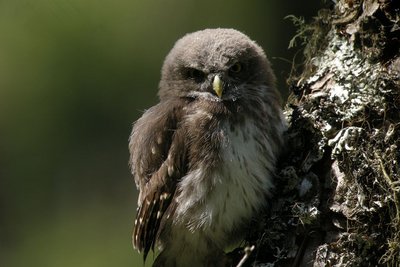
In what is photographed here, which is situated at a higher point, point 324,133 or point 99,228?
point 324,133

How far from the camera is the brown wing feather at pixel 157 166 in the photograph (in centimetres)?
423

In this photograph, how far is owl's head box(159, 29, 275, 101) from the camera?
452 centimetres

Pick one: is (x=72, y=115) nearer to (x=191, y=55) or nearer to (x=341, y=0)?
(x=191, y=55)

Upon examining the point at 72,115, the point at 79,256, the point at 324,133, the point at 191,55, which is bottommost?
the point at 79,256

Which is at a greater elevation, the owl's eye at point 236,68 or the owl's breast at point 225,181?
the owl's eye at point 236,68

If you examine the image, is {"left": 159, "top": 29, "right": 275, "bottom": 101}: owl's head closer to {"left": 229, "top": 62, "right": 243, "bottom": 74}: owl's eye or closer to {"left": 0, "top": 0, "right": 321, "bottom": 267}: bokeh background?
{"left": 229, "top": 62, "right": 243, "bottom": 74}: owl's eye

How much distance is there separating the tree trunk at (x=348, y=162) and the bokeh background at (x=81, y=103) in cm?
257

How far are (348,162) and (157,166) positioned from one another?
1.23 metres

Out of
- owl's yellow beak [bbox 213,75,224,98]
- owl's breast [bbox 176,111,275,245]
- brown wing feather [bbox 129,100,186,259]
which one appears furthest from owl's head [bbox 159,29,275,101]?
owl's breast [bbox 176,111,275,245]

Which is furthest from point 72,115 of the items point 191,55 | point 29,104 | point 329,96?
point 329,96

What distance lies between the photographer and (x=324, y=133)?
3830 millimetres

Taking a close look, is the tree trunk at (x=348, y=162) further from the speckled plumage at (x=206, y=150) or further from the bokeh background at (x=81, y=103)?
the bokeh background at (x=81, y=103)

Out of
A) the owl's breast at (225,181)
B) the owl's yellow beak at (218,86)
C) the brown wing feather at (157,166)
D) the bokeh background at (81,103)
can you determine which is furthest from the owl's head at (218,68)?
the bokeh background at (81,103)

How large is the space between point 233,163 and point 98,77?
2.65 m
